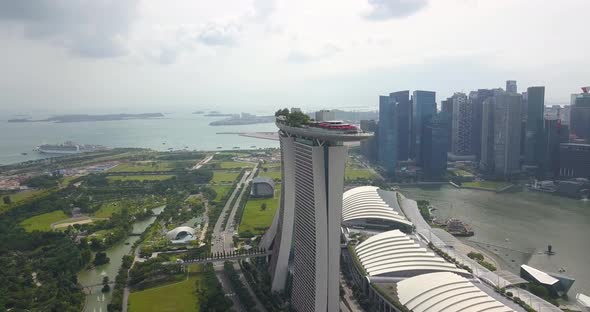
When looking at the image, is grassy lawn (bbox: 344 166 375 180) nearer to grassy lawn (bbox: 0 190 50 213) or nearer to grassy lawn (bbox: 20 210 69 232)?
grassy lawn (bbox: 20 210 69 232)

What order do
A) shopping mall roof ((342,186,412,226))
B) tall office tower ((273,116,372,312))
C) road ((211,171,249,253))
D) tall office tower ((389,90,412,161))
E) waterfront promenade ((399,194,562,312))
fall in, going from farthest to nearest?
tall office tower ((389,90,412,161)) → road ((211,171,249,253)) → shopping mall roof ((342,186,412,226)) → waterfront promenade ((399,194,562,312)) → tall office tower ((273,116,372,312))

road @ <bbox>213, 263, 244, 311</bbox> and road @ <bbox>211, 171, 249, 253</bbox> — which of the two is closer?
road @ <bbox>213, 263, 244, 311</bbox>

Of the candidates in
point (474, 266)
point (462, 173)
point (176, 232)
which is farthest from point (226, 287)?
point (462, 173)

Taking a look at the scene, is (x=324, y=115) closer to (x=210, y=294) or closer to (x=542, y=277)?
(x=210, y=294)

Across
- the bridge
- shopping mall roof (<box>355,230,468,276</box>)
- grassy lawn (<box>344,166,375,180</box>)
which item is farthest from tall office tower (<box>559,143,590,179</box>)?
the bridge

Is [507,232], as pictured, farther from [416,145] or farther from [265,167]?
[265,167]

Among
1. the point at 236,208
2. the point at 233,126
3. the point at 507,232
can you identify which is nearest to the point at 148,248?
the point at 236,208
